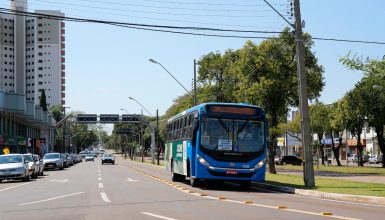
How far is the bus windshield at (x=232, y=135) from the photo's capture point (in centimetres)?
2248

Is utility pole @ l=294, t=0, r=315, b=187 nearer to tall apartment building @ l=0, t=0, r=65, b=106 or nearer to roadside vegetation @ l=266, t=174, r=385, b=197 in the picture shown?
roadside vegetation @ l=266, t=174, r=385, b=197

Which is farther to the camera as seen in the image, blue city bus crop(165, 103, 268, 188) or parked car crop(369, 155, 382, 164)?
parked car crop(369, 155, 382, 164)

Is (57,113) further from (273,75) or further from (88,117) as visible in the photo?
(273,75)

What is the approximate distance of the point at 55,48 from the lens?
185 metres

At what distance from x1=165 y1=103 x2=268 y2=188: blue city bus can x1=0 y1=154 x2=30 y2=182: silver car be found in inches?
524

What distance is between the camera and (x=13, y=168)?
32.0 meters

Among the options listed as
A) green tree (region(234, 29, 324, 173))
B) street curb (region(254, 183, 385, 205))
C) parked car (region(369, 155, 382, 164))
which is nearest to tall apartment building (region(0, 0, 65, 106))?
parked car (region(369, 155, 382, 164))

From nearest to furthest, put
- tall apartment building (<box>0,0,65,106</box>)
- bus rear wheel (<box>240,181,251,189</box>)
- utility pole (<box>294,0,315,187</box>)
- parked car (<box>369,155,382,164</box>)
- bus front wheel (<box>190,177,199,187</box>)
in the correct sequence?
1. utility pole (<box>294,0,315,187</box>)
2. bus rear wheel (<box>240,181,251,189</box>)
3. bus front wheel (<box>190,177,199,187</box>)
4. parked car (<box>369,155,382,164</box>)
5. tall apartment building (<box>0,0,65,106</box>)

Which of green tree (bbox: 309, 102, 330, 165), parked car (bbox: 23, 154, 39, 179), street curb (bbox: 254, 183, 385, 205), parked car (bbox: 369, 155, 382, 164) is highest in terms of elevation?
green tree (bbox: 309, 102, 330, 165)

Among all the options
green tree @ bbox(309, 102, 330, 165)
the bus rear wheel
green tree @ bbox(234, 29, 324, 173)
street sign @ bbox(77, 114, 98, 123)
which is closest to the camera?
the bus rear wheel

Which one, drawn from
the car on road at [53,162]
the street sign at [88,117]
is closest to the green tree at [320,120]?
the car on road at [53,162]

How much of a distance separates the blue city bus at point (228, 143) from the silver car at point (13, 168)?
1331 cm

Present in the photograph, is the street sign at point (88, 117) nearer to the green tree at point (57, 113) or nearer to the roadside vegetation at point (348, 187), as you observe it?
the green tree at point (57, 113)

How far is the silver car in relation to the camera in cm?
3186
